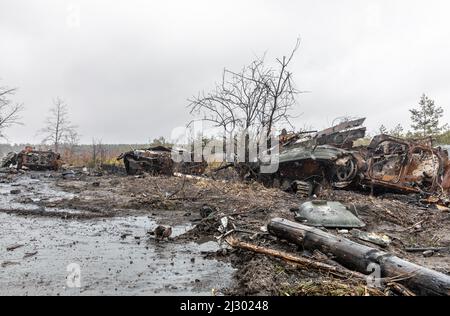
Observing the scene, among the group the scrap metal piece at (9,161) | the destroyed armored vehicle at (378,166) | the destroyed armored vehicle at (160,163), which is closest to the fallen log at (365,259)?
the destroyed armored vehicle at (378,166)

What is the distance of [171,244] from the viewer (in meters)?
5.48

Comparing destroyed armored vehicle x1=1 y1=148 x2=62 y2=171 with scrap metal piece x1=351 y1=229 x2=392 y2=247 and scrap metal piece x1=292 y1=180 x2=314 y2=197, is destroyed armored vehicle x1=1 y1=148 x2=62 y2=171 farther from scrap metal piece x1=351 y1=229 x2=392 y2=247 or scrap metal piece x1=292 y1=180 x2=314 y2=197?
scrap metal piece x1=351 y1=229 x2=392 y2=247

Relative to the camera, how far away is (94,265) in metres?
4.39

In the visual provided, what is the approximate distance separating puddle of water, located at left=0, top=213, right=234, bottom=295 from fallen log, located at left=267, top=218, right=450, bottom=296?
3.40 feet

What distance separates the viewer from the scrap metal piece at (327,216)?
6.31 m

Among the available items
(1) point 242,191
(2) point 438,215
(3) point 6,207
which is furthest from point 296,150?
(3) point 6,207

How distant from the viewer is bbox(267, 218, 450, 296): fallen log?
3.32m

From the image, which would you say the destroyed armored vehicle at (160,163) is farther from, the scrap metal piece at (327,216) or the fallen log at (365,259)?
the fallen log at (365,259)

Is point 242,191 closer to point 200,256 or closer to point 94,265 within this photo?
point 200,256

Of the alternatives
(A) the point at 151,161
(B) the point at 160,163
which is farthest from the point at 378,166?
(A) the point at 151,161

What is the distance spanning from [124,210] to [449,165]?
847 cm

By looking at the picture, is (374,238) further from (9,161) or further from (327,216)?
(9,161)

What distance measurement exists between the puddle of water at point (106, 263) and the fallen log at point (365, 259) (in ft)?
3.40

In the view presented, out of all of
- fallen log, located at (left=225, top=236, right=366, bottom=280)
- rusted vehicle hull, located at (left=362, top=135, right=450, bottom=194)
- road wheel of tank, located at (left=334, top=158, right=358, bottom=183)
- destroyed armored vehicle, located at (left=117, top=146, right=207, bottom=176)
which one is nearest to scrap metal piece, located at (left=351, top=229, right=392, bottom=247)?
fallen log, located at (left=225, top=236, right=366, bottom=280)
